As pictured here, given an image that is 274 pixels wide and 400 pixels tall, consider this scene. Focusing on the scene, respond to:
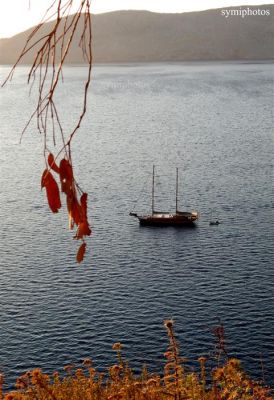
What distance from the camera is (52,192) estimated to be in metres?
3.87

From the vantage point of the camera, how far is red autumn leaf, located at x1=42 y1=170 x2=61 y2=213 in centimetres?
376

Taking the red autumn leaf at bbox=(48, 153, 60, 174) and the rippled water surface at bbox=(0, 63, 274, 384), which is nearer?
the red autumn leaf at bbox=(48, 153, 60, 174)

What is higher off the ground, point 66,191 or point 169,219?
point 169,219

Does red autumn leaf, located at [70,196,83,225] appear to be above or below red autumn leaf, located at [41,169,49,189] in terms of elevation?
below

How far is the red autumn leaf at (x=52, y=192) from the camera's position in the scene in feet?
12.3

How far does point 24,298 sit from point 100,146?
105m

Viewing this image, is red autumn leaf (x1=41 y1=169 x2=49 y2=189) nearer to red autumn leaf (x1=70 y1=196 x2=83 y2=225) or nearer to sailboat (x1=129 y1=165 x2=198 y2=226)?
red autumn leaf (x1=70 y1=196 x2=83 y2=225)

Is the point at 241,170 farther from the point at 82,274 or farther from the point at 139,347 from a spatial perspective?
the point at 139,347

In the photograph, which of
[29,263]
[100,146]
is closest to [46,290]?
[29,263]

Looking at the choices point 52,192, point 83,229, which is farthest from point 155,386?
point 52,192

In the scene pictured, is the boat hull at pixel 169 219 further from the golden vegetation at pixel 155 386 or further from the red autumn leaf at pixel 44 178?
the red autumn leaf at pixel 44 178

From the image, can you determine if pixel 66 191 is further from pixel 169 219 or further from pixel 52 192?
pixel 169 219

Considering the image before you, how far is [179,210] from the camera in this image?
12606 cm

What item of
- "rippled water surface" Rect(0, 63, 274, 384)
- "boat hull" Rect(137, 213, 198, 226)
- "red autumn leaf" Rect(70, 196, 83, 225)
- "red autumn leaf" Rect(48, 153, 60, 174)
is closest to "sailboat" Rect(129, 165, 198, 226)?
"boat hull" Rect(137, 213, 198, 226)
